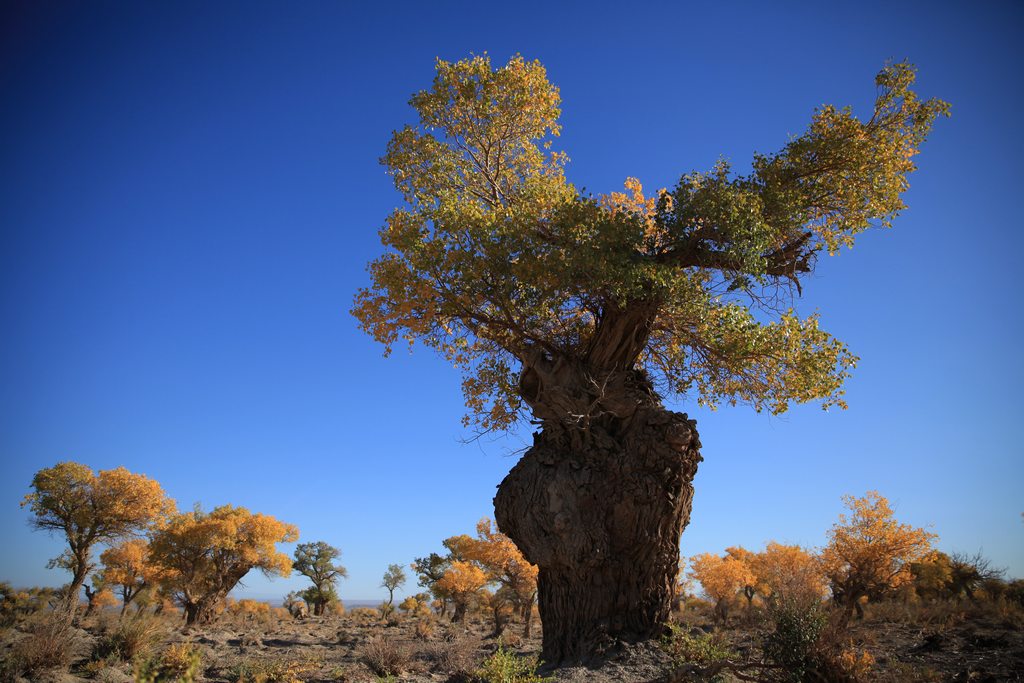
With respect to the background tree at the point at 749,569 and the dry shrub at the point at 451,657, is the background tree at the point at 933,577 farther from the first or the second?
the dry shrub at the point at 451,657

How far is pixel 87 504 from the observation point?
23656 millimetres

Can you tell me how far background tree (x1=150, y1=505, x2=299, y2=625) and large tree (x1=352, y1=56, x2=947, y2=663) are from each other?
2620cm

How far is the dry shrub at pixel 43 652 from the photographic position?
955 cm

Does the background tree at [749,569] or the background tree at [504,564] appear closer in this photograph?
the background tree at [504,564]

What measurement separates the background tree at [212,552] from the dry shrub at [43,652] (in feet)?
66.5

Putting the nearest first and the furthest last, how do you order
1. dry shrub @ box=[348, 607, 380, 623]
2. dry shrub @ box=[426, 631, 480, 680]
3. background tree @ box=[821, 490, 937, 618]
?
dry shrub @ box=[426, 631, 480, 680], background tree @ box=[821, 490, 937, 618], dry shrub @ box=[348, 607, 380, 623]

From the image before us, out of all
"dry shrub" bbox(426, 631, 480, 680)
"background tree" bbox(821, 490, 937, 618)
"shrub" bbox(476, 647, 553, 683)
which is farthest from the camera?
"background tree" bbox(821, 490, 937, 618)

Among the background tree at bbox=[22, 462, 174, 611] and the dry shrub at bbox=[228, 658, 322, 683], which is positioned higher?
the background tree at bbox=[22, 462, 174, 611]

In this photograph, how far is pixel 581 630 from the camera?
966 cm

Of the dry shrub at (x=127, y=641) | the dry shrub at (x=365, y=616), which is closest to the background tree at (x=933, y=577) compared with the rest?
the dry shrub at (x=365, y=616)

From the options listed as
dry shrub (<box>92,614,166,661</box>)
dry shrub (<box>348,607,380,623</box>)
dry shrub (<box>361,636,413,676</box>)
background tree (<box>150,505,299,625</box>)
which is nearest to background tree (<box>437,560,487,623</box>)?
dry shrub (<box>348,607,380,623</box>)

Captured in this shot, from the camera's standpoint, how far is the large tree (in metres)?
9.48

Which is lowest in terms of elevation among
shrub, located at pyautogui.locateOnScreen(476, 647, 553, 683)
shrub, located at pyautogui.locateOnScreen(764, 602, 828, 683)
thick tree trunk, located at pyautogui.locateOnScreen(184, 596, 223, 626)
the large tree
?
thick tree trunk, located at pyautogui.locateOnScreen(184, 596, 223, 626)

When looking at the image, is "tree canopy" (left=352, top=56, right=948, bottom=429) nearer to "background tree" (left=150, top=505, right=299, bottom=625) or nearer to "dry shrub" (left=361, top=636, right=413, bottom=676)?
"dry shrub" (left=361, top=636, right=413, bottom=676)
